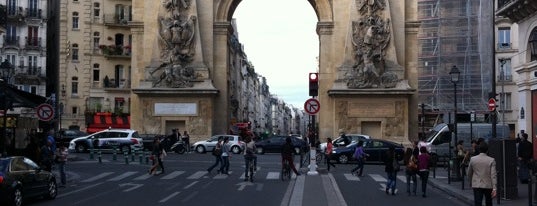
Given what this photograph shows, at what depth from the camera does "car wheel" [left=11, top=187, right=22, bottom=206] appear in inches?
728

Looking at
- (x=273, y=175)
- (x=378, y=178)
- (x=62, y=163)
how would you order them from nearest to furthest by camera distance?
(x=62, y=163) < (x=378, y=178) < (x=273, y=175)

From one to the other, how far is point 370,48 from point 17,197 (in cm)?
3590

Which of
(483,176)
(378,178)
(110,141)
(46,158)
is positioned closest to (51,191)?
(46,158)

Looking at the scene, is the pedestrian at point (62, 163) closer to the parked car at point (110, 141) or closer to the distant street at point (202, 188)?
the distant street at point (202, 188)

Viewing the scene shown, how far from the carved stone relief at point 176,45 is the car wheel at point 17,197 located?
111 feet

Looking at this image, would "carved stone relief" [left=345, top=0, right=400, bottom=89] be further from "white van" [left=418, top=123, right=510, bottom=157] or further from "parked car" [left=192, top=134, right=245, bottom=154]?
"parked car" [left=192, top=134, right=245, bottom=154]

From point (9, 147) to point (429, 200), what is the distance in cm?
2071

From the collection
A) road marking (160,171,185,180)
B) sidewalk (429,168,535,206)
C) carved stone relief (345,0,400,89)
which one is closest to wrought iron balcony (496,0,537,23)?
sidewalk (429,168,535,206)

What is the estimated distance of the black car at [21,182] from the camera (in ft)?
59.6

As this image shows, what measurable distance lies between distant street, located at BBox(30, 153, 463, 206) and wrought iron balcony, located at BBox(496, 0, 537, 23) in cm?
773

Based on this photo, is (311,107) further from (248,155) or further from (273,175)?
(273,175)

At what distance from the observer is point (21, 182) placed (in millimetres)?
19312

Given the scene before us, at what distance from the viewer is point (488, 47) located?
60.4 metres

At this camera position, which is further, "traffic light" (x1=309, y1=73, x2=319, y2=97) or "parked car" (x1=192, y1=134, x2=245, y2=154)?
"parked car" (x1=192, y1=134, x2=245, y2=154)
